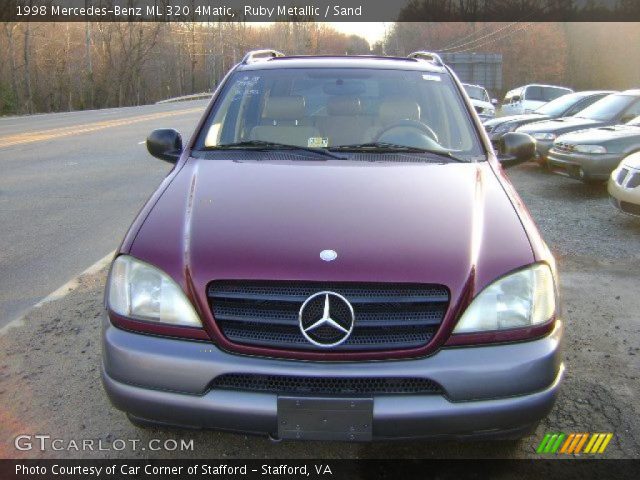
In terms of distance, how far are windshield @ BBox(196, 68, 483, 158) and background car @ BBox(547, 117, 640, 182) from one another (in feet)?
20.5

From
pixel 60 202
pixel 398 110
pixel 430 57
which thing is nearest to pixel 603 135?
pixel 430 57

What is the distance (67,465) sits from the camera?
2807mm

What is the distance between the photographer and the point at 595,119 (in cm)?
1165

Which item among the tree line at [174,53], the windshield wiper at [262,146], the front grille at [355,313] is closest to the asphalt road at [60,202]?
the windshield wiper at [262,146]

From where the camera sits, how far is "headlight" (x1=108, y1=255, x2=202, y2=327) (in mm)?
2441

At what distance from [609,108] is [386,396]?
36.6ft

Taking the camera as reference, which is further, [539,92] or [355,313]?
[539,92]

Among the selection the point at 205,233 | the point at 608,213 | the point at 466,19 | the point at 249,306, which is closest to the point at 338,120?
the point at 205,233

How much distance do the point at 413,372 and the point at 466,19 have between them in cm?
7200

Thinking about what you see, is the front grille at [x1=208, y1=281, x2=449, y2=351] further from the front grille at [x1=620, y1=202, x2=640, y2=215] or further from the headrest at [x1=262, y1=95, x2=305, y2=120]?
the front grille at [x1=620, y1=202, x2=640, y2=215]

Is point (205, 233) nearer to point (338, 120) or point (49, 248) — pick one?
point (338, 120)

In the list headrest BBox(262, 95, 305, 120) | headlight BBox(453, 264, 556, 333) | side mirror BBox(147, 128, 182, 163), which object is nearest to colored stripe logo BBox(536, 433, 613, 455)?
headlight BBox(453, 264, 556, 333)

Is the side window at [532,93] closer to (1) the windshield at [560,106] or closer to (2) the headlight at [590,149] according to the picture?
(1) the windshield at [560,106]

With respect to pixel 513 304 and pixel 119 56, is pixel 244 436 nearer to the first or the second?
pixel 513 304
